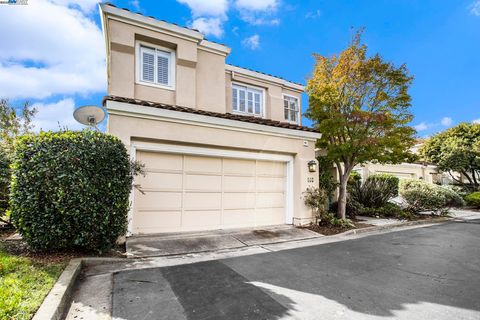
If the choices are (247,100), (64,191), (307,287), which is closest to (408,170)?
(247,100)

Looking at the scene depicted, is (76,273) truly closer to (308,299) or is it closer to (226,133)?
(308,299)

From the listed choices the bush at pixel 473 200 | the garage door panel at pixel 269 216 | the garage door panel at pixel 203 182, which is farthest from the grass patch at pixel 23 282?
the bush at pixel 473 200

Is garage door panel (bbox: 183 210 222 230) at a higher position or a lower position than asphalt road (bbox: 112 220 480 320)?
higher

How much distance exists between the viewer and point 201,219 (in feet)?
24.8

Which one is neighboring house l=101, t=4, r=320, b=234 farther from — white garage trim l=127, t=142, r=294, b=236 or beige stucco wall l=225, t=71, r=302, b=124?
beige stucco wall l=225, t=71, r=302, b=124

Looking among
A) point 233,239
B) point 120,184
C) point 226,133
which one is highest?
point 226,133

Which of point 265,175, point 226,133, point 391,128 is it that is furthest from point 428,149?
point 226,133

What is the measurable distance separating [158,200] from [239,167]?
9.08 ft

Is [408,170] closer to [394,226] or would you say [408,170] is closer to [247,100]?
[394,226]

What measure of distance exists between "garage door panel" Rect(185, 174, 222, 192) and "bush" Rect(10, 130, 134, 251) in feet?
8.06

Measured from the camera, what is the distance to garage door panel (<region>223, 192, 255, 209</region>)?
8011 millimetres

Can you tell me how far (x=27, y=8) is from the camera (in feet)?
Answer: 22.7

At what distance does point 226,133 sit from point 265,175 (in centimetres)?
212

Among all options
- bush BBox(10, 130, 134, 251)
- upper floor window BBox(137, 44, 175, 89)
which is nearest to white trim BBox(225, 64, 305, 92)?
upper floor window BBox(137, 44, 175, 89)
